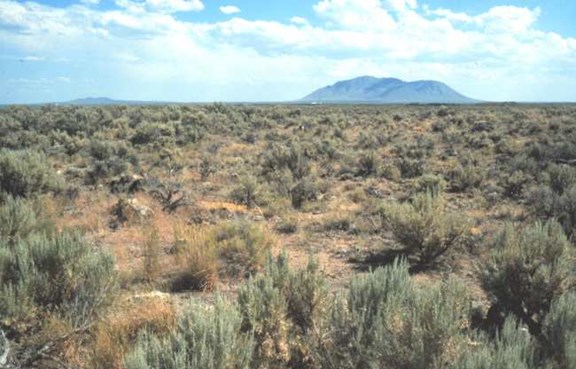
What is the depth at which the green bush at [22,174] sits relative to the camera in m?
11.1

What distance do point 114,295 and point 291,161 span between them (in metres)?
13.1

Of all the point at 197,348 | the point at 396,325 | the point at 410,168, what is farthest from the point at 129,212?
the point at 410,168

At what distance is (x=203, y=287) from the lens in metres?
7.08

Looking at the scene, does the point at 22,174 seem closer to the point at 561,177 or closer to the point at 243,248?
the point at 243,248

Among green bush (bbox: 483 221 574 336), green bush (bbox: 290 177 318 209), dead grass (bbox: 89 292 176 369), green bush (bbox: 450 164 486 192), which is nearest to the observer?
dead grass (bbox: 89 292 176 369)

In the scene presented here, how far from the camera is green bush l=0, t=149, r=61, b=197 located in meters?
11.1

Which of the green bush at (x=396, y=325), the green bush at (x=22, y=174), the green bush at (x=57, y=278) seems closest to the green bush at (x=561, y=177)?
the green bush at (x=396, y=325)

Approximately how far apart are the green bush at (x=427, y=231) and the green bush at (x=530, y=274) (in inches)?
88.4

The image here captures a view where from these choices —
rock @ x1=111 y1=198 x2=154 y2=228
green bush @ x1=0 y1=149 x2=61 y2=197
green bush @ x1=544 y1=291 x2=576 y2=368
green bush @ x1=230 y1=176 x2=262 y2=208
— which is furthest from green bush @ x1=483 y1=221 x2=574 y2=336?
green bush @ x1=0 y1=149 x2=61 y2=197

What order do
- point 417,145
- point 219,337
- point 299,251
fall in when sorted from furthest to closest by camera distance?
point 417,145
point 299,251
point 219,337

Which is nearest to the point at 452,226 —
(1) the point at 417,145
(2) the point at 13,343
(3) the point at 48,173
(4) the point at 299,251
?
(4) the point at 299,251

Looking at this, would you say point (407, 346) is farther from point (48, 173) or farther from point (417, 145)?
point (417, 145)

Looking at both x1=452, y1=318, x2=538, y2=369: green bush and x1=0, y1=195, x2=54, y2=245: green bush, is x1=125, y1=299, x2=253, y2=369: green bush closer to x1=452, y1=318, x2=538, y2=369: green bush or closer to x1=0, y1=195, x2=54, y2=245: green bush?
x1=452, y1=318, x2=538, y2=369: green bush

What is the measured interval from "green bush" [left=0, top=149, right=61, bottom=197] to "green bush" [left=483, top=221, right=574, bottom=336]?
32.4 feet
